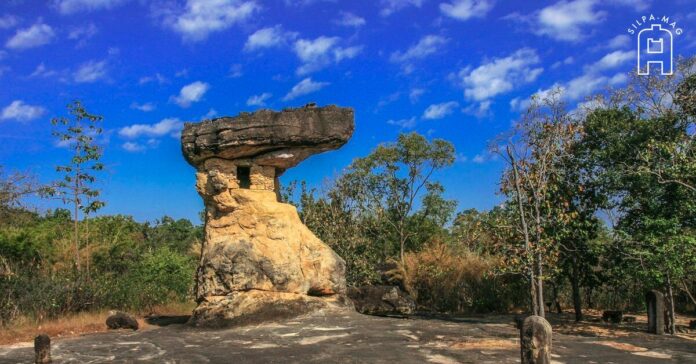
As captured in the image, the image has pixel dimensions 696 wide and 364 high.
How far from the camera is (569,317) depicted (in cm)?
1570

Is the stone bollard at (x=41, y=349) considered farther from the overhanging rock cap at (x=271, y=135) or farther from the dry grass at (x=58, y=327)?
the overhanging rock cap at (x=271, y=135)

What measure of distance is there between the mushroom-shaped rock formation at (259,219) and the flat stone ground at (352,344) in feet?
3.22

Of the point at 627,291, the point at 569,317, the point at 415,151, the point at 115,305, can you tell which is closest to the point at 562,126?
the point at 569,317

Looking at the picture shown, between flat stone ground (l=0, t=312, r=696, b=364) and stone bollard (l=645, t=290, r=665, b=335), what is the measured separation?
1.26 feet

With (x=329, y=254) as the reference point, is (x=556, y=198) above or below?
above

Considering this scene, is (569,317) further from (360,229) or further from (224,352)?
(224,352)

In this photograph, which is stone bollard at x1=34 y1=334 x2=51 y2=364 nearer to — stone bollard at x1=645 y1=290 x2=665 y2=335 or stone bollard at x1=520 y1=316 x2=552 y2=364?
stone bollard at x1=520 y1=316 x2=552 y2=364

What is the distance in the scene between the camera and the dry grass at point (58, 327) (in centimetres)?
1195

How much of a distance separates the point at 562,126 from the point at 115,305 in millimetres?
13283

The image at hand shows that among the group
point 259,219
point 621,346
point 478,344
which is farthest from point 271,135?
point 621,346

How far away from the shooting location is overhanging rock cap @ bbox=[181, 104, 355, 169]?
1387 cm

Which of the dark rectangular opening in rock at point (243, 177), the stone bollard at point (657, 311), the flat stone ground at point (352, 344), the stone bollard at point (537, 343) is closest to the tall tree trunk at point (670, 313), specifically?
the stone bollard at point (657, 311)

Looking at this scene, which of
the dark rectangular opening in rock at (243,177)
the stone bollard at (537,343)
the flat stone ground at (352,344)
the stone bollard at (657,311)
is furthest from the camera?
the dark rectangular opening in rock at (243,177)

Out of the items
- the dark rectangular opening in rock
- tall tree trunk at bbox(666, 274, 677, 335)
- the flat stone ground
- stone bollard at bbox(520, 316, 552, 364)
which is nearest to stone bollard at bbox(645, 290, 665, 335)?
tall tree trunk at bbox(666, 274, 677, 335)
